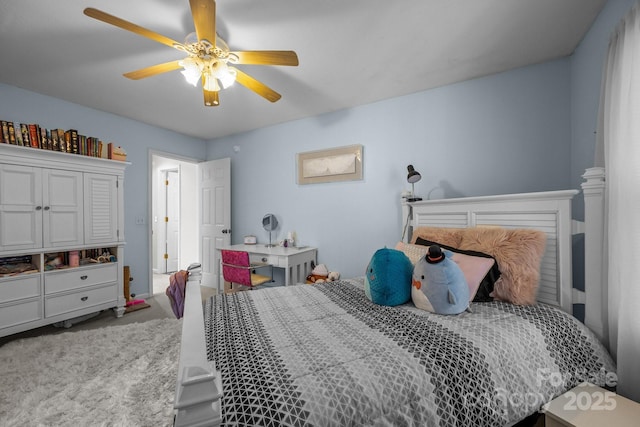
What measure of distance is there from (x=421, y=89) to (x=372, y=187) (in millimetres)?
1131

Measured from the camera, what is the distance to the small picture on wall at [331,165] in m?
3.19

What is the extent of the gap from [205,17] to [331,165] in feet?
7.08

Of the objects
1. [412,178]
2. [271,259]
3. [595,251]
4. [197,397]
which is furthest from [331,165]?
[197,397]

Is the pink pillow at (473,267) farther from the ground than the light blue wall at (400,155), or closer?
closer

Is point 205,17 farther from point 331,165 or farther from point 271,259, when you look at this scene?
point 271,259

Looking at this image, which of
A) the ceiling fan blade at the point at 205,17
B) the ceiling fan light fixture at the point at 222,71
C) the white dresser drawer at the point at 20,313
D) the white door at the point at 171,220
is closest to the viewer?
the ceiling fan blade at the point at 205,17

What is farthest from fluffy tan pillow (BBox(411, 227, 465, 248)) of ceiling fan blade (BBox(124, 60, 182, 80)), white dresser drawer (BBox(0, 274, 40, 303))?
white dresser drawer (BBox(0, 274, 40, 303))

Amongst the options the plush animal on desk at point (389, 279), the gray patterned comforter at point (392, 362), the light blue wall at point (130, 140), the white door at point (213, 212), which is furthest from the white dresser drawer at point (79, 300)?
the plush animal on desk at point (389, 279)

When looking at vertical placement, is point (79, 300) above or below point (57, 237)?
below

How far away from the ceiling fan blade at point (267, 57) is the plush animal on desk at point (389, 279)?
1.35 meters

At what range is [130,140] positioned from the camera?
3602mm

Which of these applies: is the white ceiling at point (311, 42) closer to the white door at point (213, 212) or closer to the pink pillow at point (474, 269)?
the white door at point (213, 212)

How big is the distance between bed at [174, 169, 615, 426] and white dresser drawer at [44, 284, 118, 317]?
2.12 meters

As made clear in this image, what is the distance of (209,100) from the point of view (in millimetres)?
1920
